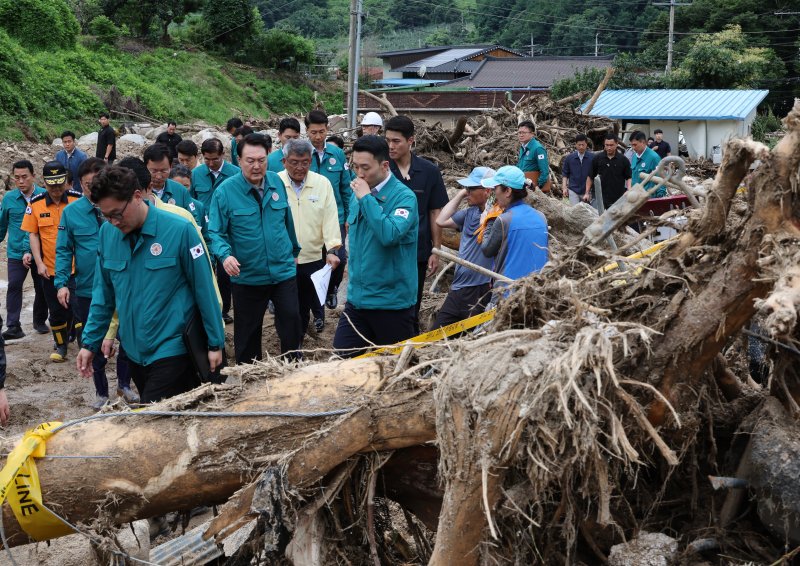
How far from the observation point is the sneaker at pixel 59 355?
8.32m

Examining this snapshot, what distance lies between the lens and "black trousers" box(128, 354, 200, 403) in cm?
488

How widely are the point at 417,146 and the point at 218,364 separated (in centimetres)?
1112

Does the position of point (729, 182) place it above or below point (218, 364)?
above

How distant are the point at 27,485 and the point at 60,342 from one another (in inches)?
186

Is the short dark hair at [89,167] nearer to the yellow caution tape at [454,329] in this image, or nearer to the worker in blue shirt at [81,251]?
the worker in blue shirt at [81,251]

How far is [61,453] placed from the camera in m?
3.99

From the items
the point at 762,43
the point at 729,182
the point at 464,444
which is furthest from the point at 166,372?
the point at 762,43

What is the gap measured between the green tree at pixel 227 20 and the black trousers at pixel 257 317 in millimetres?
43282

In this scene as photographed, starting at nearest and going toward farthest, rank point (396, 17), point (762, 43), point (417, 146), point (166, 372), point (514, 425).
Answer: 1. point (514, 425)
2. point (166, 372)
3. point (417, 146)
4. point (762, 43)
5. point (396, 17)

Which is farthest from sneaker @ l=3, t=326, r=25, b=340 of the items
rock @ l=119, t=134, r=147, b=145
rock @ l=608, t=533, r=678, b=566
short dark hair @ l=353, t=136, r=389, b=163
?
rock @ l=119, t=134, r=147, b=145

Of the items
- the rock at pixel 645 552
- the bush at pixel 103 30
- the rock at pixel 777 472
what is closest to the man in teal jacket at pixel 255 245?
the rock at pixel 645 552

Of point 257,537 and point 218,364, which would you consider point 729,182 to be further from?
point 218,364

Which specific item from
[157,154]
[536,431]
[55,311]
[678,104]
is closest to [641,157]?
[157,154]

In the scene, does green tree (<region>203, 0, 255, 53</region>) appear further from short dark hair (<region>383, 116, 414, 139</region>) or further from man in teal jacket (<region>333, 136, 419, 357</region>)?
man in teal jacket (<region>333, 136, 419, 357</region>)
